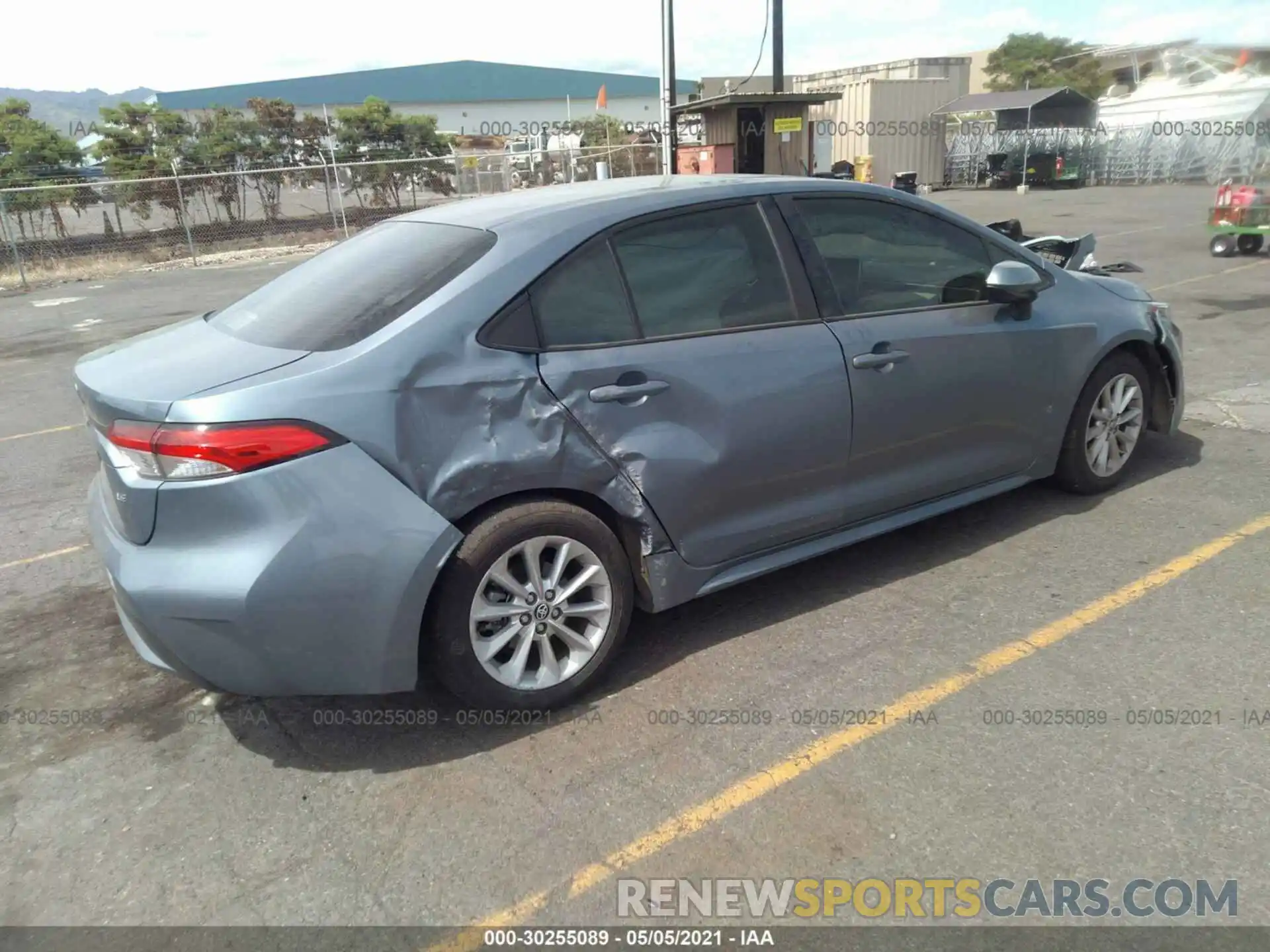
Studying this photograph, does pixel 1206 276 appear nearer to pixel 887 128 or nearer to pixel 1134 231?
pixel 1134 231

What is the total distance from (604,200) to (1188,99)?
2978 cm

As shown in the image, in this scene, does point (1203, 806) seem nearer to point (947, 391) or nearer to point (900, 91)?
point (947, 391)

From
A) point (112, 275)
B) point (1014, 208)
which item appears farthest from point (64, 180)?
point (1014, 208)

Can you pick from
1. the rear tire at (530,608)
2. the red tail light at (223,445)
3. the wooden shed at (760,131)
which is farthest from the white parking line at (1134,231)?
the red tail light at (223,445)

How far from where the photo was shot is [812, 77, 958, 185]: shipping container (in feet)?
95.3

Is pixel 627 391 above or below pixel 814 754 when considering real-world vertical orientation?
above

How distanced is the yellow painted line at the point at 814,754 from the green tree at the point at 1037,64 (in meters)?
61.9

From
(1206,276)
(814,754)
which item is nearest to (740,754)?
(814,754)

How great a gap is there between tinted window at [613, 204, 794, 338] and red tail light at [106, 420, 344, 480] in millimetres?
1220

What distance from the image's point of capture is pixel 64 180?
21.2 m

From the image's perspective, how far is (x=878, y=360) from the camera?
3678 mm

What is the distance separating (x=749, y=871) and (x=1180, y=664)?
1820 millimetres

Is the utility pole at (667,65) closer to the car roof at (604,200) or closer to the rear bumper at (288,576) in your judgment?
the car roof at (604,200)

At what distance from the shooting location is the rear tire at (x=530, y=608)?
2.92 metres
